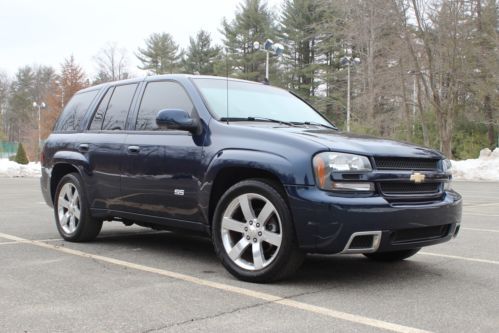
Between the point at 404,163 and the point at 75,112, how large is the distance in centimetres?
415

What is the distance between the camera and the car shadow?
4.84 metres

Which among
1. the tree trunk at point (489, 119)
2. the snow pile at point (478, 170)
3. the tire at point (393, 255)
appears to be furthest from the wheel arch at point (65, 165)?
the tree trunk at point (489, 119)

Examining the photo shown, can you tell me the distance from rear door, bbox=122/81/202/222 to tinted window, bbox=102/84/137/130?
0.25m

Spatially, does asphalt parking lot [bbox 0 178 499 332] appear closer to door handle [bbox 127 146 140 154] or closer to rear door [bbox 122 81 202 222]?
rear door [bbox 122 81 202 222]

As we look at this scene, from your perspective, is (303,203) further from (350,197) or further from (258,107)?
(258,107)

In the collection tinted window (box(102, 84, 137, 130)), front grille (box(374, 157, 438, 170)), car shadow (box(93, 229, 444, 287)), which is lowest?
car shadow (box(93, 229, 444, 287))

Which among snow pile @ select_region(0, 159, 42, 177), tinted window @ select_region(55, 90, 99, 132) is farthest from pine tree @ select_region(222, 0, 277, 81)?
tinted window @ select_region(55, 90, 99, 132)

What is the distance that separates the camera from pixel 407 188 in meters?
4.59

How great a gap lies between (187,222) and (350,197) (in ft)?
5.36

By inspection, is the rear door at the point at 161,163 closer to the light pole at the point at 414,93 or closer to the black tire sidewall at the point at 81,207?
the black tire sidewall at the point at 81,207

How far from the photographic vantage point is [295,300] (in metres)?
4.11

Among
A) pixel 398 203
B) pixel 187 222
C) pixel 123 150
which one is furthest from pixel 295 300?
pixel 123 150

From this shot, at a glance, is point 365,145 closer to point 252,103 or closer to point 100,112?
point 252,103

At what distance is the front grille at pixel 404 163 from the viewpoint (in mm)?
4477
